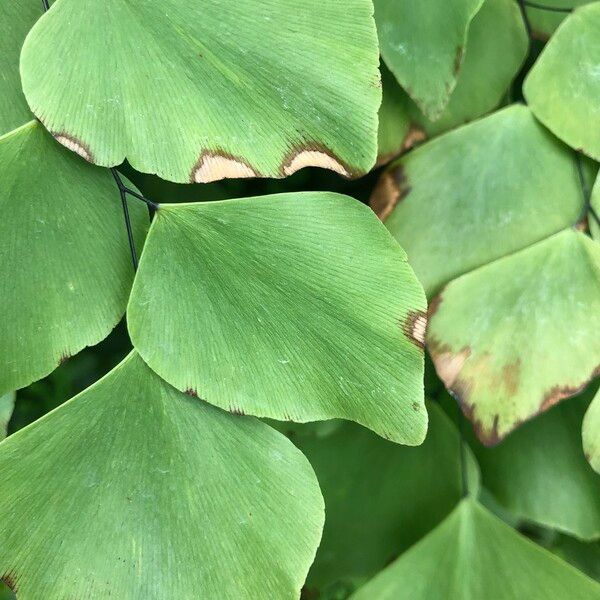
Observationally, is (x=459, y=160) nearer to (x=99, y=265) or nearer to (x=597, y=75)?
(x=597, y=75)

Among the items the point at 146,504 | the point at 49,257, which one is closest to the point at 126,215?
the point at 49,257

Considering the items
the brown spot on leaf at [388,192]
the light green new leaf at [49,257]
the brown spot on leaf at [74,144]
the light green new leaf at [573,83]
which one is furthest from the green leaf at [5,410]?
the light green new leaf at [573,83]

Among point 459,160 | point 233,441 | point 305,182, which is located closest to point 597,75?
point 459,160

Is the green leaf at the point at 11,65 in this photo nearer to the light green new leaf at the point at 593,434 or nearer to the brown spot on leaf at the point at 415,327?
the brown spot on leaf at the point at 415,327

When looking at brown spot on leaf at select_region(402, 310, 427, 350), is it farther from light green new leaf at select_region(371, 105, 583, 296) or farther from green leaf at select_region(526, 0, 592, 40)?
green leaf at select_region(526, 0, 592, 40)

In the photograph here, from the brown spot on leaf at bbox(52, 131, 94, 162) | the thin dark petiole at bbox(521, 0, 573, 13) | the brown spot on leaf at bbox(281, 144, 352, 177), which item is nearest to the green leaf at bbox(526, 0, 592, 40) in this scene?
the thin dark petiole at bbox(521, 0, 573, 13)

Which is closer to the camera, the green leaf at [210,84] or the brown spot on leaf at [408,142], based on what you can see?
the green leaf at [210,84]
